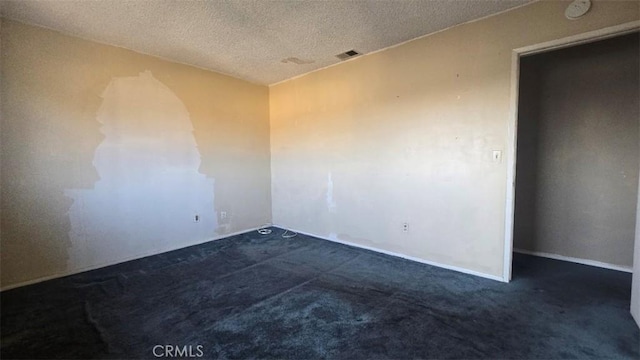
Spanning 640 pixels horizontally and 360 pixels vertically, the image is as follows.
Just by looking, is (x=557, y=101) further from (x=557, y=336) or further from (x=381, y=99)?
(x=557, y=336)

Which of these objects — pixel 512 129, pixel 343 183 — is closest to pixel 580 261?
pixel 512 129

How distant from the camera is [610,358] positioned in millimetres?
1747

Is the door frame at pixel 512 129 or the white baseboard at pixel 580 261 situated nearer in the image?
the door frame at pixel 512 129

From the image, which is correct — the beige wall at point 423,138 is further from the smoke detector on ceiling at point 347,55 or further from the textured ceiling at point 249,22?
the textured ceiling at point 249,22

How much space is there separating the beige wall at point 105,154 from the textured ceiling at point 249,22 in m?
0.34

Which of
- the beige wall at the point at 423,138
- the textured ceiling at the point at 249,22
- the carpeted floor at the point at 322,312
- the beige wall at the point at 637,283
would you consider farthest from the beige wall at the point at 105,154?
the beige wall at the point at 637,283

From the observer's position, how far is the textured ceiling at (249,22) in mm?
2582

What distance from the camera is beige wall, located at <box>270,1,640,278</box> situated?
2.81 m

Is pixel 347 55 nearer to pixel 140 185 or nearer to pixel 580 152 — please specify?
pixel 580 152

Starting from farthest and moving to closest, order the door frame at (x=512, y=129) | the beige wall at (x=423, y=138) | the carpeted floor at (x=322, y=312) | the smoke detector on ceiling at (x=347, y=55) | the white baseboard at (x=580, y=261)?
1. the smoke detector on ceiling at (x=347, y=55)
2. the white baseboard at (x=580, y=261)
3. the beige wall at (x=423, y=138)
4. the door frame at (x=512, y=129)
5. the carpeted floor at (x=322, y=312)

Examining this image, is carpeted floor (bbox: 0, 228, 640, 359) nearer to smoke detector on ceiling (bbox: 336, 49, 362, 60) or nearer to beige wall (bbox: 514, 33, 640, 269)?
beige wall (bbox: 514, 33, 640, 269)

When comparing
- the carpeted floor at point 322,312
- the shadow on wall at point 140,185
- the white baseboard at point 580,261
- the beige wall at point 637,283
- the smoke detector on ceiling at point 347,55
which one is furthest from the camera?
the smoke detector on ceiling at point 347,55

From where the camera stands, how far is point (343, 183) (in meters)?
4.21

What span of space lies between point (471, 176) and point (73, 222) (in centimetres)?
443
